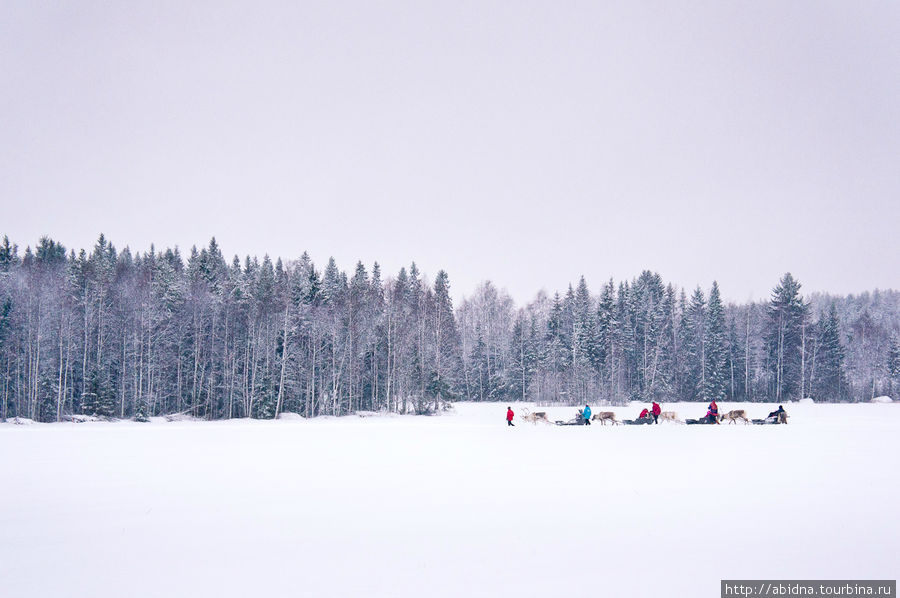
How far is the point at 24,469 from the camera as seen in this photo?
1659 centimetres

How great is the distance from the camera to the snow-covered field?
295 inches

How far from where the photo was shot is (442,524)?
10.0m

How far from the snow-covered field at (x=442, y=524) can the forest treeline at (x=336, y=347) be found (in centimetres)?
3890

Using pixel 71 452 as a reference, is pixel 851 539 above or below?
above

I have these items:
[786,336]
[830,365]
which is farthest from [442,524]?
[830,365]

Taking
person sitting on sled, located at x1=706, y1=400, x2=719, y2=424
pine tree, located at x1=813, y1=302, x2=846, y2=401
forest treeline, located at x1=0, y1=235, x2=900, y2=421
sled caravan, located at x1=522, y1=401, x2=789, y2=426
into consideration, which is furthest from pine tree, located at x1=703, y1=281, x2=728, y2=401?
person sitting on sled, located at x1=706, y1=400, x2=719, y2=424

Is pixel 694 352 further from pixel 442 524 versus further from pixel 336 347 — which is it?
pixel 442 524

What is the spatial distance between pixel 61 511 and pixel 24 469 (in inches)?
291

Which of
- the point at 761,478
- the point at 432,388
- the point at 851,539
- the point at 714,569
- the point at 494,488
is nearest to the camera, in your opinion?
the point at 714,569

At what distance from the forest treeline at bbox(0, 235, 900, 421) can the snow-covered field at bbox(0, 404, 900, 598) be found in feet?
128

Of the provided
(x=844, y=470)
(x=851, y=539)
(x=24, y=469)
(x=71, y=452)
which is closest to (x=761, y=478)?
(x=844, y=470)

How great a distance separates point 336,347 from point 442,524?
49867 mm

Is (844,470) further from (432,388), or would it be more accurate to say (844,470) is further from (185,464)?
(432,388)

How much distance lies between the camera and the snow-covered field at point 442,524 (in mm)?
7496
